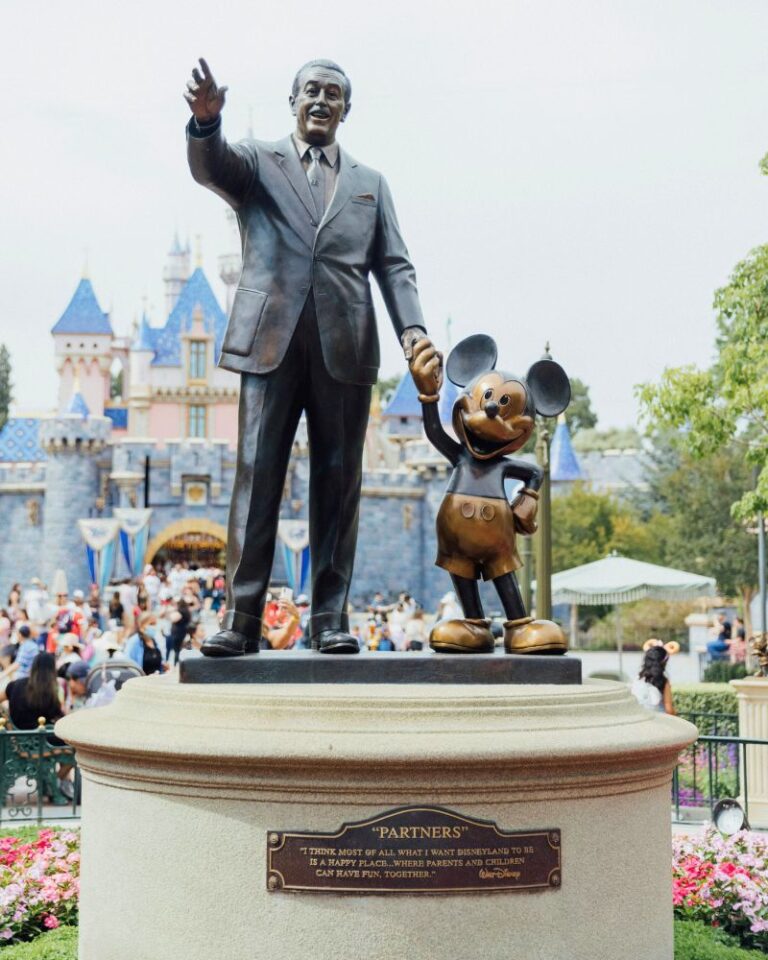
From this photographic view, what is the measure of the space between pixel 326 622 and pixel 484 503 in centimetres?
78

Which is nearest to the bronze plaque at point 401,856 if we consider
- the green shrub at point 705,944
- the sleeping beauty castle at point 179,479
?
the green shrub at point 705,944

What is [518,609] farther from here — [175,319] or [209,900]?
[175,319]

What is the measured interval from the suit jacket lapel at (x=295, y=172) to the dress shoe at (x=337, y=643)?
5.03 ft

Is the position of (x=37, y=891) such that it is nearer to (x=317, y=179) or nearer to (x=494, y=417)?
(x=494, y=417)

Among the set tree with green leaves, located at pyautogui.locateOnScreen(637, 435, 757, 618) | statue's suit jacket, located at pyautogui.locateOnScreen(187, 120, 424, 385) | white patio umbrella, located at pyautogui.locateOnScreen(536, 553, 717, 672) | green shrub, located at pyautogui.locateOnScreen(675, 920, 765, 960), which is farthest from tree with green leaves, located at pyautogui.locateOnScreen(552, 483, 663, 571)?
statue's suit jacket, located at pyautogui.locateOnScreen(187, 120, 424, 385)

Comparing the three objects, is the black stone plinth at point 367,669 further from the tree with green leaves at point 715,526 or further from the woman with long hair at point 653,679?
the tree with green leaves at point 715,526

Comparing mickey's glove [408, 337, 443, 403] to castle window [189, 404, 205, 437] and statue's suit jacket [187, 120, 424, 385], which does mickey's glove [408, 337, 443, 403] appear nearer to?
statue's suit jacket [187, 120, 424, 385]

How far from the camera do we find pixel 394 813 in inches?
135

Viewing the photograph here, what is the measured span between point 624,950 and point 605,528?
123ft

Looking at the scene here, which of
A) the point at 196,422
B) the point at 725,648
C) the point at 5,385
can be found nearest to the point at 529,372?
the point at 725,648

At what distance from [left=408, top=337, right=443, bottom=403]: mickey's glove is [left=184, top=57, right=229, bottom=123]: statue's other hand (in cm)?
108

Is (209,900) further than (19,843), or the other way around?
(19,843)

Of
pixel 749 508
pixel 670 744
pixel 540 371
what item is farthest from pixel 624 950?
pixel 749 508

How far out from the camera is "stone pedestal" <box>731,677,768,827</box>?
31.2 ft
